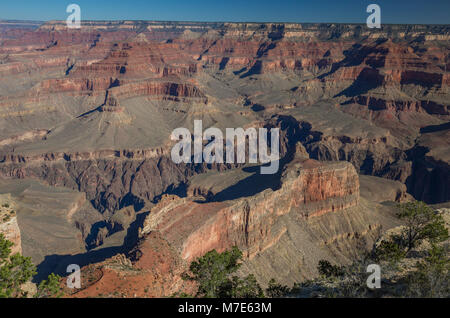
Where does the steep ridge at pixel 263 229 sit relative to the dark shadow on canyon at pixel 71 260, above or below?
above

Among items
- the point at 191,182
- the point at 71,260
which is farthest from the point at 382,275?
the point at 191,182

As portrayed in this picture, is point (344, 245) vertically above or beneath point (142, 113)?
beneath

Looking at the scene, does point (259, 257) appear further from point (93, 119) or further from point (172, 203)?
point (93, 119)

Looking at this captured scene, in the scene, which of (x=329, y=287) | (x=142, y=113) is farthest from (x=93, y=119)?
(x=329, y=287)

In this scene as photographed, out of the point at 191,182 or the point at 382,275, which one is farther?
the point at 191,182

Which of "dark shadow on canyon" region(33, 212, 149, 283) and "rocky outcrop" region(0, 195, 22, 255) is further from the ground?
"rocky outcrop" region(0, 195, 22, 255)

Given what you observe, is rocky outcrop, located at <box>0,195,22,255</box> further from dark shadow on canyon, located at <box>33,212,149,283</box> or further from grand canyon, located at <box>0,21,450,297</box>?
dark shadow on canyon, located at <box>33,212,149,283</box>

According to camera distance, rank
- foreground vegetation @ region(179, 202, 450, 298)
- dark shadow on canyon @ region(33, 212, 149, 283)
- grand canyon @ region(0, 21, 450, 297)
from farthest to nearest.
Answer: dark shadow on canyon @ region(33, 212, 149, 283), grand canyon @ region(0, 21, 450, 297), foreground vegetation @ region(179, 202, 450, 298)

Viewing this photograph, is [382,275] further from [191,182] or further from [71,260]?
[191,182]

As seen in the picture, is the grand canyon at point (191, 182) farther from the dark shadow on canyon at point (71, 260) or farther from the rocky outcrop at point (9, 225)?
the dark shadow on canyon at point (71, 260)

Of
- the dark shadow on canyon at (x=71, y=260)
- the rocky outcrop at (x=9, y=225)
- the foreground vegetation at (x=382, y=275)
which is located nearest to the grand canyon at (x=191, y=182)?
the rocky outcrop at (x=9, y=225)

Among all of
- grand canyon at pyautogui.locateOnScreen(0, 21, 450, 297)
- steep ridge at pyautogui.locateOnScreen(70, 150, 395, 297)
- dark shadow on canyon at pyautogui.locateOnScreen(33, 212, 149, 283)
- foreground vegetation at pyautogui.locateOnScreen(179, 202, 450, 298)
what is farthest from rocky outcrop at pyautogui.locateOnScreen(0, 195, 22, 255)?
dark shadow on canyon at pyautogui.locateOnScreen(33, 212, 149, 283)
